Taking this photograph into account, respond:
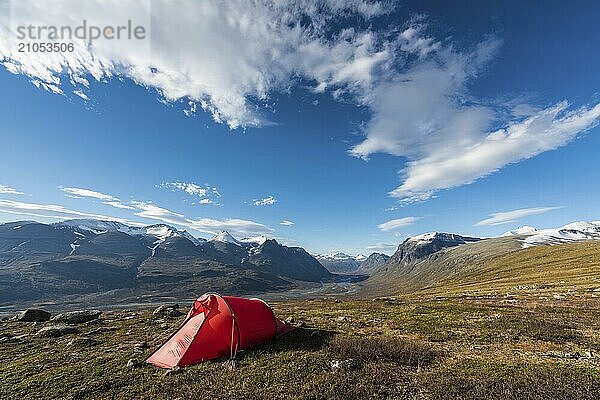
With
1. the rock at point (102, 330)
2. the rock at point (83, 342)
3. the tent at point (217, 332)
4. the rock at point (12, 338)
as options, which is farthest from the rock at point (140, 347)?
the rock at point (12, 338)

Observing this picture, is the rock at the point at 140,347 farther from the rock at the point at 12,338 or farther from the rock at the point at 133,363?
the rock at the point at 12,338

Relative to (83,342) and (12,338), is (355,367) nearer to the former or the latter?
(83,342)

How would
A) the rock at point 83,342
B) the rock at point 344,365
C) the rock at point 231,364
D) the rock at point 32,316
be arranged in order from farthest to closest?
the rock at point 32,316
the rock at point 83,342
the rock at point 231,364
the rock at point 344,365

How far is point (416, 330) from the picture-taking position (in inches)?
842

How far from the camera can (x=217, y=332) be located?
17.0m

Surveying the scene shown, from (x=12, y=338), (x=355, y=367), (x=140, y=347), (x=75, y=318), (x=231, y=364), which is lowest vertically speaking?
(x=355, y=367)

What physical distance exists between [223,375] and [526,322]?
2039 centimetres

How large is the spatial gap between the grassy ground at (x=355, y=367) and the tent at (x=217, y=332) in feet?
2.49

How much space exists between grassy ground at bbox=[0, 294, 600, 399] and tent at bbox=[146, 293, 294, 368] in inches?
29.9

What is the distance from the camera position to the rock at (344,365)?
13.9 metres

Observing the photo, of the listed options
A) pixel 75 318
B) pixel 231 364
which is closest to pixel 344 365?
pixel 231 364

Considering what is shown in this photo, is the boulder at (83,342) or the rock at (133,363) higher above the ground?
the boulder at (83,342)

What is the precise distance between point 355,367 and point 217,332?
24.4 ft

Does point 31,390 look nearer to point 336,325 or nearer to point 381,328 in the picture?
point 336,325
